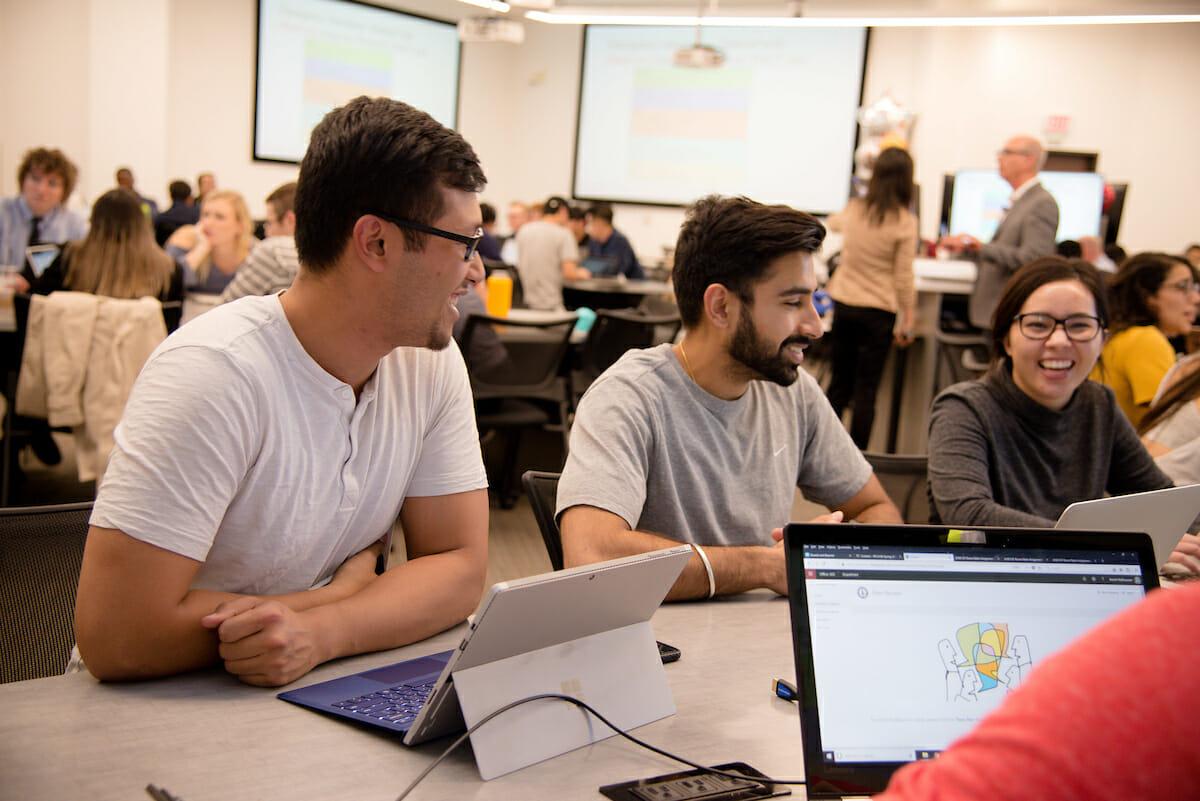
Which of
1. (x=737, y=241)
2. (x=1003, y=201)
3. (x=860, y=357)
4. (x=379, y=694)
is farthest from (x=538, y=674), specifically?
(x=1003, y=201)

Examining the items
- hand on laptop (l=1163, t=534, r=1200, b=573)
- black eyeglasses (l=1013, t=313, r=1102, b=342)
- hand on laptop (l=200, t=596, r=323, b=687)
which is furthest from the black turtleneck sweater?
hand on laptop (l=200, t=596, r=323, b=687)

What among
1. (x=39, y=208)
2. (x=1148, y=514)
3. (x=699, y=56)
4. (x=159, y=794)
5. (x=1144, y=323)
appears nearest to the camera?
(x=159, y=794)

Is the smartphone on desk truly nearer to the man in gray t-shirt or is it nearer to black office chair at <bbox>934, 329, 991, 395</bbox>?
the man in gray t-shirt

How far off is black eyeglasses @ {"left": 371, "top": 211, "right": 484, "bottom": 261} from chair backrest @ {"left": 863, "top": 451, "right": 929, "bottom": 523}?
112 centimetres

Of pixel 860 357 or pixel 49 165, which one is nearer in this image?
pixel 860 357

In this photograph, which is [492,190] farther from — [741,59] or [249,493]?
[249,493]

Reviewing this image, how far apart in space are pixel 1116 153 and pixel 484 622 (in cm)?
936

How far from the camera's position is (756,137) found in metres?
10.7

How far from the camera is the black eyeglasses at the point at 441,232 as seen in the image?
1.28 m

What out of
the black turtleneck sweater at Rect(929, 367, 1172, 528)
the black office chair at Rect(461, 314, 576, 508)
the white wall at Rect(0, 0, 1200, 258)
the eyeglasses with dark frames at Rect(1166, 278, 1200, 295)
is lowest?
the black office chair at Rect(461, 314, 576, 508)

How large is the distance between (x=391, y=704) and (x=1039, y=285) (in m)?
1.62

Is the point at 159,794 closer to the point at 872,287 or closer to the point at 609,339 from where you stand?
the point at 609,339

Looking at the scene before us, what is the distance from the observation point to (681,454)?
173 cm

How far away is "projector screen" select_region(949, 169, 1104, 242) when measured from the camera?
6.13 metres
